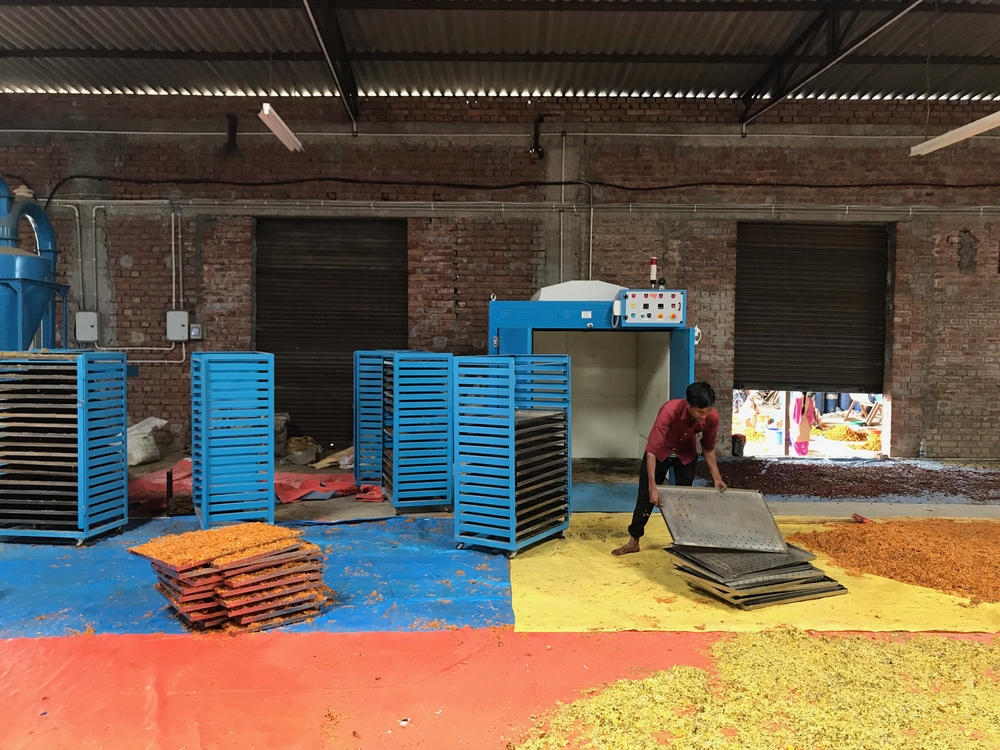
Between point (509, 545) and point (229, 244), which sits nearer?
point (509, 545)

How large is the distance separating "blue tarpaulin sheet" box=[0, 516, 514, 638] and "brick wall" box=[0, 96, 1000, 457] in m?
4.52

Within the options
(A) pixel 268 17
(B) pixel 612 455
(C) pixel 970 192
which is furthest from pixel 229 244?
(C) pixel 970 192

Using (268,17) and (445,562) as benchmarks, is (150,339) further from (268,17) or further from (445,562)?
(445,562)

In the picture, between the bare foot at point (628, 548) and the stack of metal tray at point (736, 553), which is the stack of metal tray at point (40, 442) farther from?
the stack of metal tray at point (736, 553)

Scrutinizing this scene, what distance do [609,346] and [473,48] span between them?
467cm

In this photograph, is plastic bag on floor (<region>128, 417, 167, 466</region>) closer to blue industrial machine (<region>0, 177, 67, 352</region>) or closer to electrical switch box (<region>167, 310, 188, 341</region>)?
electrical switch box (<region>167, 310, 188, 341</region>)

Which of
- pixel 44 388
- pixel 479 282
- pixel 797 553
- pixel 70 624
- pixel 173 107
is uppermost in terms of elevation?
pixel 173 107

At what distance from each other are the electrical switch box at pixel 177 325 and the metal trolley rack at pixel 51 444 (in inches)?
154

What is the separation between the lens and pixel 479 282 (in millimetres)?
9883

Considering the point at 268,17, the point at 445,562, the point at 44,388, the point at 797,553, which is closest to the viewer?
the point at 797,553

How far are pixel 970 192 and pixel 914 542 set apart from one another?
23.4 feet

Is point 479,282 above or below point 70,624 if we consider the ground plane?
above

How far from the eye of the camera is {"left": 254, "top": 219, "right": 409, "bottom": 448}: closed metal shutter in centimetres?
1011

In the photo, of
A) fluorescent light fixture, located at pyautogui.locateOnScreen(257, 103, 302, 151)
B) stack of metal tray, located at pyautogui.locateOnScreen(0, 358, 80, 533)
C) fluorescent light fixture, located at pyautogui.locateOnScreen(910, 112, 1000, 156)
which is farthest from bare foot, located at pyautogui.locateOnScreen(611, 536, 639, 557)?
fluorescent light fixture, located at pyautogui.locateOnScreen(257, 103, 302, 151)
